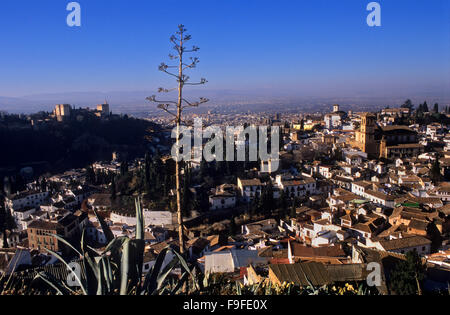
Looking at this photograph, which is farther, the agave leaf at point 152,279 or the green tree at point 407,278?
the green tree at point 407,278

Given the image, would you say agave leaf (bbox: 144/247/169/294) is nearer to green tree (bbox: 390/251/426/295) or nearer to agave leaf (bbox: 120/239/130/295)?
agave leaf (bbox: 120/239/130/295)

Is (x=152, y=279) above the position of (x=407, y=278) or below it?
above

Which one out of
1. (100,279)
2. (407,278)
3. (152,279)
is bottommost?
(407,278)

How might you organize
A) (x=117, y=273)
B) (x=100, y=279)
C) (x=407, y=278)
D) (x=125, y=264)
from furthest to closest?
(x=407, y=278)
(x=117, y=273)
(x=125, y=264)
(x=100, y=279)

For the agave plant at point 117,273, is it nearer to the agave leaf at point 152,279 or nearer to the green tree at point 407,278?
the agave leaf at point 152,279

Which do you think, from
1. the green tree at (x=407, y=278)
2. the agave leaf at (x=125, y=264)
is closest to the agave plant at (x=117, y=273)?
the agave leaf at (x=125, y=264)

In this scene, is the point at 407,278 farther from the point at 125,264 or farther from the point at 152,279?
the point at 125,264

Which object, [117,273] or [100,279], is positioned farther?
[117,273]

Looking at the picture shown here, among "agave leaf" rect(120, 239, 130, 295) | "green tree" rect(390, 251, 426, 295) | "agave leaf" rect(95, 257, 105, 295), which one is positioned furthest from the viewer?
"green tree" rect(390, 251, 426, 295)

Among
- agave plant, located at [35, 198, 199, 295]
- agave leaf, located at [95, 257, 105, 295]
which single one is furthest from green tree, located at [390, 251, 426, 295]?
agave leaf, located at [95, 257, 105, 295]

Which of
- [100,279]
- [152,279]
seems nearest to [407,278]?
[152,279]

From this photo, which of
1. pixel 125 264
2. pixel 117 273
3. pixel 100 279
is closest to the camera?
pixel 100 279

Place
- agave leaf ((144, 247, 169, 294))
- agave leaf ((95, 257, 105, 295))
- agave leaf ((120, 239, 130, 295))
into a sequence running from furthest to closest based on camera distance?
agave leaf ((144, 247, 169, 294)) < agave leaf ((120, 239, 130, 295)) < agave leaf ((95, 257, 105, 295))

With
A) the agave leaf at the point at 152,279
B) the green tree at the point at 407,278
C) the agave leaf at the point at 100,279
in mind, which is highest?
the agave leaf at the point at 100,279
